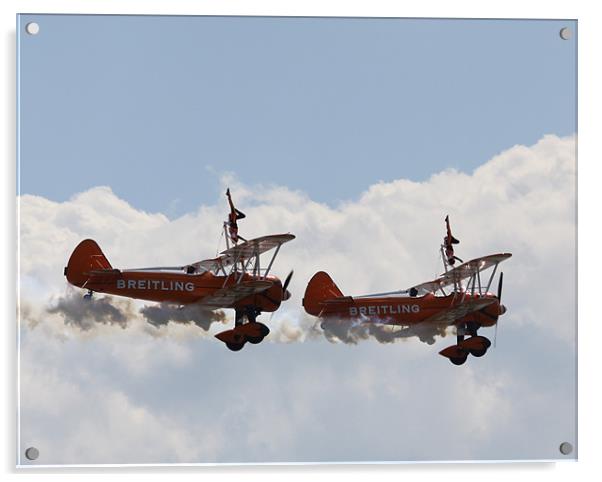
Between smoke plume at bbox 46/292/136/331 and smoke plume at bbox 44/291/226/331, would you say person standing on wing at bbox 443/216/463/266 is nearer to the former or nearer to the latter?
smoke plume at bbox 44/291/226/331

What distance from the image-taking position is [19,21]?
8.95 meters

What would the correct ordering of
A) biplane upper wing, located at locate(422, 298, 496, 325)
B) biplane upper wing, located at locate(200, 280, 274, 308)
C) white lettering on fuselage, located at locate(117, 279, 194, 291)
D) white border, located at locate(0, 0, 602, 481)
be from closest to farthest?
white border, located at locate(0, 0, 602, 481) < white lettering on fuselage, located at locate(117, 279, 194, 291) < biplane upper wing, located at locate(422, 298, 496, 325) < biplane upper wing, located at locate(200, 280, 274, 308)

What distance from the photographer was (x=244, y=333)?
9.28 metres

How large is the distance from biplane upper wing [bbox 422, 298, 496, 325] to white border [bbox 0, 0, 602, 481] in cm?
73

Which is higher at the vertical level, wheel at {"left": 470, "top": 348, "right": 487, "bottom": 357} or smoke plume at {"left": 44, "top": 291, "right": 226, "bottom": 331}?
smoke plume at {"left": 44, "top": 291, "right": 226, "bottom": 331}

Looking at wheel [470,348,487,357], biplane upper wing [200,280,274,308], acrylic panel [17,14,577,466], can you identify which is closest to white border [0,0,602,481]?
acrylic panel [17,14,577,466]

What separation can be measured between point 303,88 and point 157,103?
1.05 meters

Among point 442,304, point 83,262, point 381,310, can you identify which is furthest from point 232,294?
point 442,304

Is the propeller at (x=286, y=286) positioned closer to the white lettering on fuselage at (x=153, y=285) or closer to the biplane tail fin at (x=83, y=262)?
the white lettering on fuselage at (x=153, y=285)

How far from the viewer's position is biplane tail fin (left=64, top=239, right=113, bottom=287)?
9.02 m

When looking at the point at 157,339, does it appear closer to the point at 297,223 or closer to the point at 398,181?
the point at 297,223

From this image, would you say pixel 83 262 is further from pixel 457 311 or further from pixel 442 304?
pixel 457 311

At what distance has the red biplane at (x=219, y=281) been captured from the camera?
9.08m
